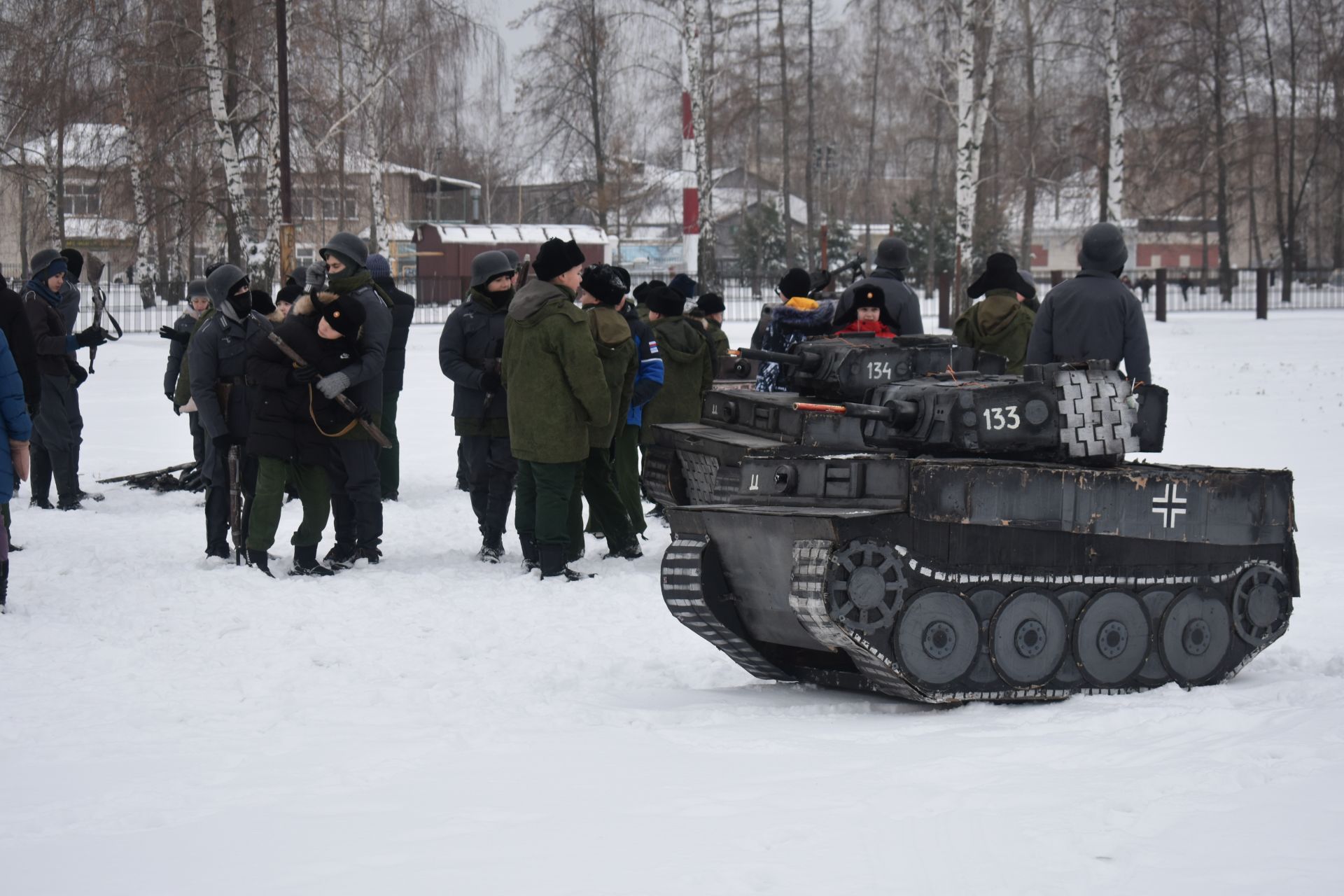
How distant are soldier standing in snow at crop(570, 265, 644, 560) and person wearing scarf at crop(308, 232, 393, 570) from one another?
1232mm

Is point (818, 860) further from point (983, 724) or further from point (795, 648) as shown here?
point (795, 648)

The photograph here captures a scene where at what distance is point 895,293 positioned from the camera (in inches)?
421

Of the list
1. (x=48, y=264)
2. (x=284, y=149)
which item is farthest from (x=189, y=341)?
(x=284, y=149)

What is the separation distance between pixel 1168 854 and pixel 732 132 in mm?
46014

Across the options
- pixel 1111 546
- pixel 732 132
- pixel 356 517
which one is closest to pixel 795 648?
pixel 1111 546

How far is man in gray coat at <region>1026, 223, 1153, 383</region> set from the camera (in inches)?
325

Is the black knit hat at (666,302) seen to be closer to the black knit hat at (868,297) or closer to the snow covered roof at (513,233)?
the black knit hat at (868,297)

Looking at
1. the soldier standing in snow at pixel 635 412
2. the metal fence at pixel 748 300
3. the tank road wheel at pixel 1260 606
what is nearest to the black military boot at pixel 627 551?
the soldier standing in snow at pixel 635 412

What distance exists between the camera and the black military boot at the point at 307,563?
9.44m

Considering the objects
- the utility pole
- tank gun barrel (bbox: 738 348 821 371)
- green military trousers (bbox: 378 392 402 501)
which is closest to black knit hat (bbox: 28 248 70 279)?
green military trousers (bbox: 378 392 402 501)

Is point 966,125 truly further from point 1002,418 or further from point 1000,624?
point 1000,624

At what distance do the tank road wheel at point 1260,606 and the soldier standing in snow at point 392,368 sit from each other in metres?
6.38

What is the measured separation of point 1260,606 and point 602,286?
4269 mm

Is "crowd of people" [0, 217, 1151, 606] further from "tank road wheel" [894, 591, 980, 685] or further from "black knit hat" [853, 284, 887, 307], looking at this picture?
"tank road wheel" [894, 591, 980, 685]
